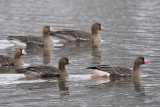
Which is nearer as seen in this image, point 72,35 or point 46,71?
point 46,71

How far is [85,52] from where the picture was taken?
23125 mm

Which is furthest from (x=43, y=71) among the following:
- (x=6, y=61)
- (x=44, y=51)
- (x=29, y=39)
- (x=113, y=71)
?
(x=29, y=39)

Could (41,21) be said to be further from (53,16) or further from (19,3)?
(19,3)

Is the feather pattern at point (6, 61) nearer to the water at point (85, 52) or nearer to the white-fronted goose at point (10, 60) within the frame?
the white-fronted goose at point (10, 60)

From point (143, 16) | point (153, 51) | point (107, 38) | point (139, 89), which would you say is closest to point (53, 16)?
point (143, 16)

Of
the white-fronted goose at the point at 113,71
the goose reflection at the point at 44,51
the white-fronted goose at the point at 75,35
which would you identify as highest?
the white-fronted goose at the point at 75,35

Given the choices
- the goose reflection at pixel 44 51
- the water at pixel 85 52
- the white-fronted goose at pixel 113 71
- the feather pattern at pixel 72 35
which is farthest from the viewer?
the feather pattern at pixel 72 35

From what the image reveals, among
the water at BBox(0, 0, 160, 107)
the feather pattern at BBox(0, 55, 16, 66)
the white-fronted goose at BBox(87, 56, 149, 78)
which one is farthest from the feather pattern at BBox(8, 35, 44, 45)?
the white-fronted goose at BBox(87, 56, 149, 78)

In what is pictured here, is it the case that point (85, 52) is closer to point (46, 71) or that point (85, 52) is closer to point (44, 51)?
point (44, 51)

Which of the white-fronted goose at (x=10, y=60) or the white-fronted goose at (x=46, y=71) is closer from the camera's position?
the white-fronted goose at (x=46, y=71)

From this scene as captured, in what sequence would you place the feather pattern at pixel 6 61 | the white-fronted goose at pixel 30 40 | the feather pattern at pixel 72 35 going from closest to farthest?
1. the feather pattern at pixel 6 61
2. the white-fronted goose at pixel 30 40
3. the feather pattern at pixel 72 35

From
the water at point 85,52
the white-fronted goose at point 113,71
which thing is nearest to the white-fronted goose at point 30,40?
the water at point 85,52

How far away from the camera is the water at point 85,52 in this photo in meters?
14.4

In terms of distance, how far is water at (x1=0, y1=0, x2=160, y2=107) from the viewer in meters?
14.4
